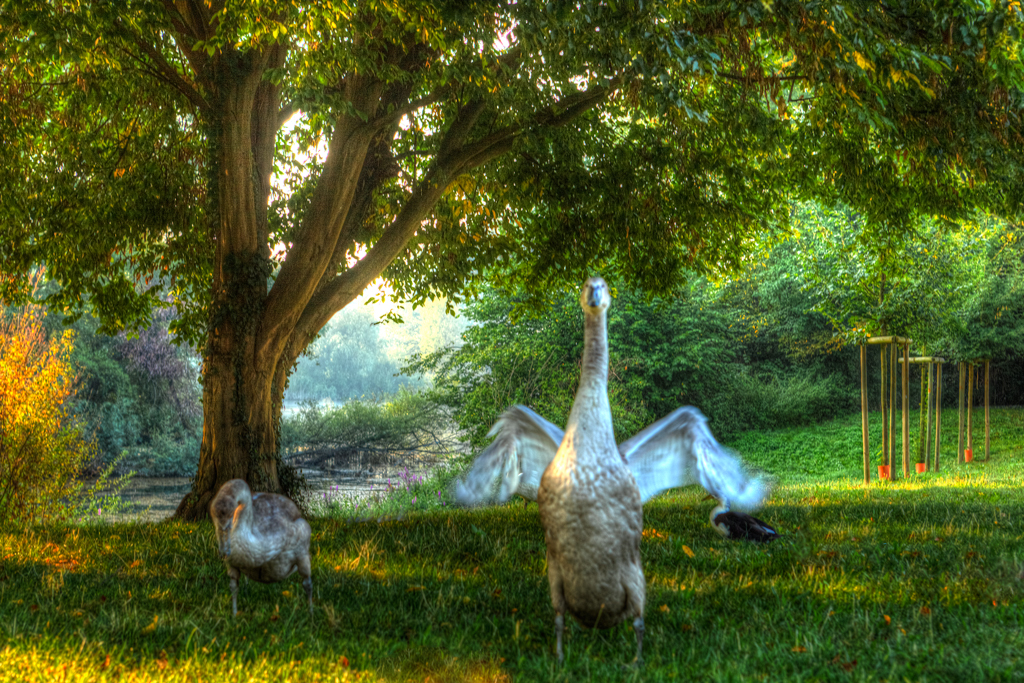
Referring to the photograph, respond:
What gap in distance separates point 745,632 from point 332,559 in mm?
3652

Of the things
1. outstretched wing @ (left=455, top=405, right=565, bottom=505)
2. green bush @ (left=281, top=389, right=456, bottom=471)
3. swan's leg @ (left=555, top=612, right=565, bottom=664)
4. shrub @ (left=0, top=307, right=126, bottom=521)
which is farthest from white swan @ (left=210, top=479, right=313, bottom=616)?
green bush @ (left=281, top=389, right=456, bottom=471)

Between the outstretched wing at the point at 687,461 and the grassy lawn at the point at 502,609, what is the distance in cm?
86

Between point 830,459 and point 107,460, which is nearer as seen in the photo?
point 107,460

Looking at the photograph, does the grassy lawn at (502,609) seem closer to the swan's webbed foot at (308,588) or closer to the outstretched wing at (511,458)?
the swan's webbed foot at (308,588)

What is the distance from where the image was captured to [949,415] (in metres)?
30.3

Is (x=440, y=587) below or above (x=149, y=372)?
below

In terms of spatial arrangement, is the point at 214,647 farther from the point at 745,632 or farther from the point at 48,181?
the point at 48,181

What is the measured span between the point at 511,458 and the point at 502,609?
114 centimetres

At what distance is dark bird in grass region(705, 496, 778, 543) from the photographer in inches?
271

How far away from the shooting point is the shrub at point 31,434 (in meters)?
10.7

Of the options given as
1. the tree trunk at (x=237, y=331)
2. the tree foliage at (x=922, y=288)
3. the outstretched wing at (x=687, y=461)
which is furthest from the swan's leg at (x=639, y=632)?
the tree foliage at (x=922, y=288)

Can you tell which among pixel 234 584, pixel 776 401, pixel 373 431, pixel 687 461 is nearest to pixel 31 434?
pixel 234 584

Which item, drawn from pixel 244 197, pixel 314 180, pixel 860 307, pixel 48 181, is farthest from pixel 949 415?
pixel 48 181

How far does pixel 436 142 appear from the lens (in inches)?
488
